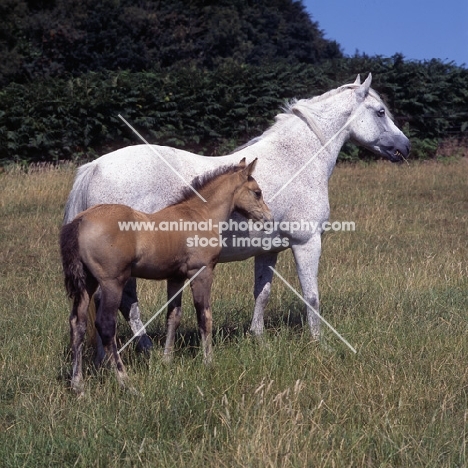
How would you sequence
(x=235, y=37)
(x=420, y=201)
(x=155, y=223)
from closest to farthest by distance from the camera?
(x=155, y=223)
(x=420, y=201)
(x=235, y=37)

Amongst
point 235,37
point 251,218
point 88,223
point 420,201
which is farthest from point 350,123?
point 235,37

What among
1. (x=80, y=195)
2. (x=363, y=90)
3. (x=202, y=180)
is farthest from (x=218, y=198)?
(x=363, y=90)

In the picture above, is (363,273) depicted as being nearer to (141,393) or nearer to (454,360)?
(454,360)

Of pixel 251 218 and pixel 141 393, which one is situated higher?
pixel 251 218

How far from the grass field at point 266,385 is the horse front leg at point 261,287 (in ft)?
0.67

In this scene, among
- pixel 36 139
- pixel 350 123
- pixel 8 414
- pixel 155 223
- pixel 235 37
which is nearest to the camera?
pixel 8 414

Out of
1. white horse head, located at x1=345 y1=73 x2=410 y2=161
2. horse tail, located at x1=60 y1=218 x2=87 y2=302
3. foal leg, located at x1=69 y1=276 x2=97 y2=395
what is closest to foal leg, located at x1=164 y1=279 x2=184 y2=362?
foal leg, located at x1=69 y1=276 x2=97 y2=395

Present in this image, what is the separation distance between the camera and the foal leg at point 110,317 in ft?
15.0

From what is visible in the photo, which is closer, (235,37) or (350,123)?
(350,123)

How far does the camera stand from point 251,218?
18.0ft

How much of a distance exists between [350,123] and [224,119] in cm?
1238

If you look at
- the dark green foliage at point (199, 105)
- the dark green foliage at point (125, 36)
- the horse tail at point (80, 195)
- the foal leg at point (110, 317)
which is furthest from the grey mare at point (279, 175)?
the dark green foliage at point (125, 36)

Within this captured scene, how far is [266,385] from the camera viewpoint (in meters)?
4.66

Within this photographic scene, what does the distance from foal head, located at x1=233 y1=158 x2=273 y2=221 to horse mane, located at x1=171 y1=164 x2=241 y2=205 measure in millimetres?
87
